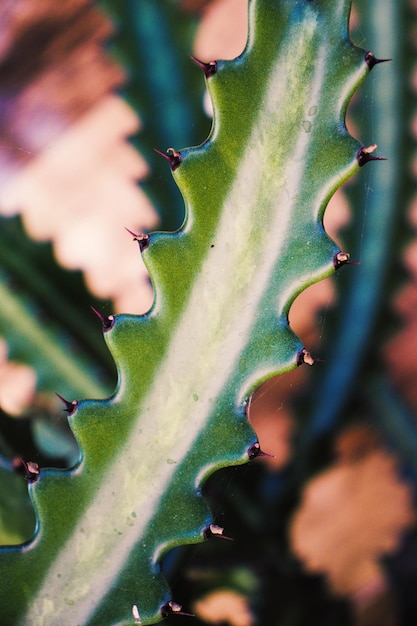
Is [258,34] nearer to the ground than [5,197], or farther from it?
nearer to the ground

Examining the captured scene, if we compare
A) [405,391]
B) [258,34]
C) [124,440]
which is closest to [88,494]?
[124,440]

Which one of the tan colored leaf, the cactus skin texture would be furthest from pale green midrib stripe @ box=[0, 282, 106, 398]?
the tan colored leaf

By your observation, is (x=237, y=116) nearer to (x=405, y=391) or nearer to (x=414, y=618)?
(x=405, y=391)

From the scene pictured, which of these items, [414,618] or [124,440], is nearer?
[124,440]

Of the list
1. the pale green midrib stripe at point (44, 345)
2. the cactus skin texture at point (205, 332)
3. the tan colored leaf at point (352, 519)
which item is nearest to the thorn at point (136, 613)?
the cactus skin texture at point (205, 332)

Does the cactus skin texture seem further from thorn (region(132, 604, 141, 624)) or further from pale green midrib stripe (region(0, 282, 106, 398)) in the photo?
pale green midrib stripe (region(0, 282, 106, 398))

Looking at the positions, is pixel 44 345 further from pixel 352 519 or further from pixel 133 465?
pixel 352 519

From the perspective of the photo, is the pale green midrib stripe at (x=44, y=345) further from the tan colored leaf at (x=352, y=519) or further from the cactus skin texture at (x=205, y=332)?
the tan colored leaf at (x=352, y=519)
